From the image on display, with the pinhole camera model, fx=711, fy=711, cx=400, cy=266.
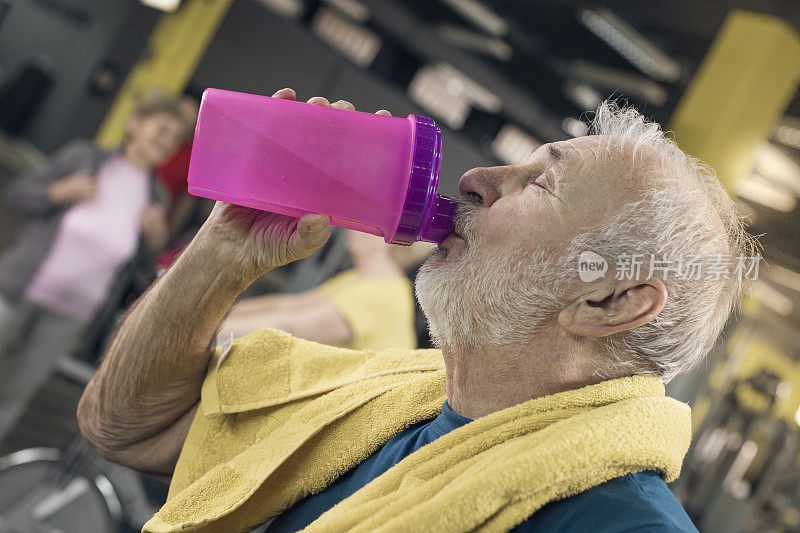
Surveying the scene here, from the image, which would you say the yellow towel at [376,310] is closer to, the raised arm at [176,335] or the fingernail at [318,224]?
the raised arm at [176,335]

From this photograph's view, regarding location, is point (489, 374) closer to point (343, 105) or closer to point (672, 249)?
point (672, 249)

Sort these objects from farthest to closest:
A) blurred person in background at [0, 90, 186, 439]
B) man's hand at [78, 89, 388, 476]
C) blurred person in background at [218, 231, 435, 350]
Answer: blurred person in background at [0, 90, 186, 439] → blurred person in background at [218, 231, 435, 350] → man's hand at [78, 89, 388, 476]

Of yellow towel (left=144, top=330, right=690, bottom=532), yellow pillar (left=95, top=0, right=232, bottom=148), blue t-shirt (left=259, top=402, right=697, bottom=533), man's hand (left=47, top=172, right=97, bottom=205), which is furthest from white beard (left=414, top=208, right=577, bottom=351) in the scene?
yellow pillar (left=95, top=0, right=232, bottom=148)

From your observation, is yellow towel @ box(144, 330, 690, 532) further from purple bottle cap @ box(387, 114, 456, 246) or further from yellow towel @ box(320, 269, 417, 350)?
yellow towel @ box(320, 269, 417, 350)

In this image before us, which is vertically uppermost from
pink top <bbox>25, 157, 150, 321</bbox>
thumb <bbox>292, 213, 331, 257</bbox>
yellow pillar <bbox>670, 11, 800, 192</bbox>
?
yellow pillar <bbox>670, 11, 800, 192</bbox>

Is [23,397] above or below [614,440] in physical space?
below

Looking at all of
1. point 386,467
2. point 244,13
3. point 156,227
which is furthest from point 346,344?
point 244,13

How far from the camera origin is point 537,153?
1.05 m

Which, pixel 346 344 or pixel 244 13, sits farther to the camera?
pixel 244 13

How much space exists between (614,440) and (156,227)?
2.38 metres

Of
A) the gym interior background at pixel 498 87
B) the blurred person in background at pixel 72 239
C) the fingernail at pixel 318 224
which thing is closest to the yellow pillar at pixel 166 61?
the gym interior background at pixel 498 87

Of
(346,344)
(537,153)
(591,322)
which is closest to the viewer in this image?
(591,322)

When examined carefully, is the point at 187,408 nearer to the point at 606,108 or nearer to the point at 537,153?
the point at 537,153

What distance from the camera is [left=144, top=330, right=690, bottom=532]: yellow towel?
2.34 ft
